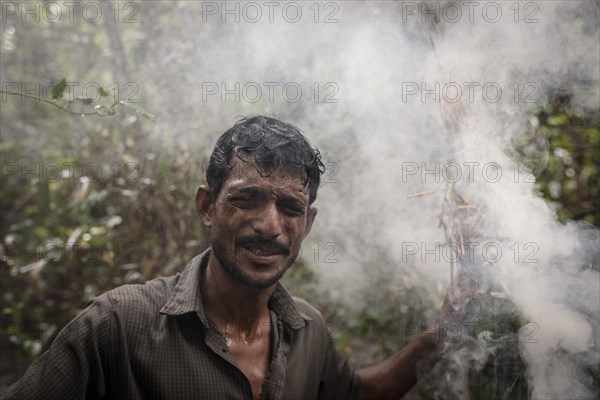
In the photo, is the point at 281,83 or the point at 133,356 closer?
the point at 133,356

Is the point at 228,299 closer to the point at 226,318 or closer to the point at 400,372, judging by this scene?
the point at 226,318

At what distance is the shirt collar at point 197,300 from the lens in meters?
1.75

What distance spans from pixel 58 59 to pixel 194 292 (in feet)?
14.8

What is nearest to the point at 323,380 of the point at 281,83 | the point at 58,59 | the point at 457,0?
the point at 281,83

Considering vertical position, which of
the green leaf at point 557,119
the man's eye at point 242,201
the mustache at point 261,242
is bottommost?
the mustache at point 261,242

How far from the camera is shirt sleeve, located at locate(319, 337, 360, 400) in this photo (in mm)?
2197

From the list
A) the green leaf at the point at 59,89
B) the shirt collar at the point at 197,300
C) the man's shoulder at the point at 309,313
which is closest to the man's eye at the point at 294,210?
the shirt collar at the point at 197,300

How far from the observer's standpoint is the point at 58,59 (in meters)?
5.19

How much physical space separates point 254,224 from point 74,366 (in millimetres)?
770

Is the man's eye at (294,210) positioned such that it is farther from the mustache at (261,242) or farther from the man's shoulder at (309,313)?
the man's shoulder at (309,313)

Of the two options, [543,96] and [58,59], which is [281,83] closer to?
[543,96]

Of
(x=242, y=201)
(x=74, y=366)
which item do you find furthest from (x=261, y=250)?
(x=74, y=366)

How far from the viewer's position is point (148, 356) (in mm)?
1667

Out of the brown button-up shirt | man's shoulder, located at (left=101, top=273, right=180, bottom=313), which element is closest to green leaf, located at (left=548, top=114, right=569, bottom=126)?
the brown button-up shirt
